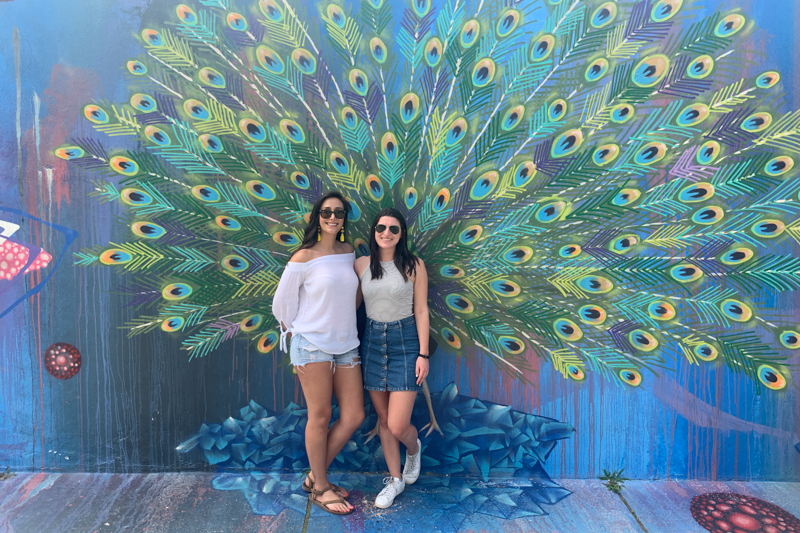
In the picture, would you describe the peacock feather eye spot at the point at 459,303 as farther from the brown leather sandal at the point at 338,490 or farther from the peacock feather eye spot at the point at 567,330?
the brown leather sandal at the point at 338,490

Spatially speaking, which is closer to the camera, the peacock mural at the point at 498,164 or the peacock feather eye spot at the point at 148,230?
the peacock mural at the point at 498,164

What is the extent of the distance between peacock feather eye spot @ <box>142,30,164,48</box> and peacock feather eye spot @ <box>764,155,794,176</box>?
432 cm

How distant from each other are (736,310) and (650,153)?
4.17ft

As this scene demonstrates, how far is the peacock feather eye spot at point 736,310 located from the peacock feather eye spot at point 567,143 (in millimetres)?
1529

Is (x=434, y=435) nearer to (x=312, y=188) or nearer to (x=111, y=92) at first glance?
(x=312, y=188)

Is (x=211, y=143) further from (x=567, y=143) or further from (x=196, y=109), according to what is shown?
(x=567, y=143)

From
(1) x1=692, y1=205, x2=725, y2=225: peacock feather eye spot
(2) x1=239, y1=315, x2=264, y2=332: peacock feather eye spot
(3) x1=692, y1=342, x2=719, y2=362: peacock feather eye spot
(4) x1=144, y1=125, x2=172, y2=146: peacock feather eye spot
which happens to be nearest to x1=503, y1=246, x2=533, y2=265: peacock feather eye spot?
(1) x1=692, y1=205, x2=725, y2=225: peacock feather eye spot

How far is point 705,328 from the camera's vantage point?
2969mm

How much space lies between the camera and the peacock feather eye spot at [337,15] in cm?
290

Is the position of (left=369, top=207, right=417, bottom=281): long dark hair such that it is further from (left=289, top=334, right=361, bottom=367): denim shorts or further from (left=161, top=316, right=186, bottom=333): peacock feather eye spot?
(left=161, top=316, right=186, bottom=333): peacock feather eye spot

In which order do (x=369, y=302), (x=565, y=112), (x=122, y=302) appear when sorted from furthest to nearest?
(x=122, y=302) → (x=565, y=112) → (x=369, y=302)

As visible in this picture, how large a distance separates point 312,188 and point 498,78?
151 centimetres

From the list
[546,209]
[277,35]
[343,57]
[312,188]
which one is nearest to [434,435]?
[546,209]

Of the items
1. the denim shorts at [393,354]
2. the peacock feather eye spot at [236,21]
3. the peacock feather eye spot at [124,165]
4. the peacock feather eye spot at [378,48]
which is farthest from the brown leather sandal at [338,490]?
the peacock feather eye spot at [236,21]
